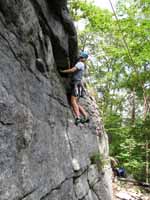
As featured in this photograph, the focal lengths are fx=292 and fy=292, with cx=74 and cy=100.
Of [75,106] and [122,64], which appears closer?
[75,106]

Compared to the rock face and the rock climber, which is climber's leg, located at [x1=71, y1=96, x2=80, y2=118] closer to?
the rock climber

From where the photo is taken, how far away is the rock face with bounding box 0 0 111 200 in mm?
3916

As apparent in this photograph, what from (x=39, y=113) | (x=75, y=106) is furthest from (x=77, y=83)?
(x=39, y=113)

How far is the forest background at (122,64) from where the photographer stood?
1554cm

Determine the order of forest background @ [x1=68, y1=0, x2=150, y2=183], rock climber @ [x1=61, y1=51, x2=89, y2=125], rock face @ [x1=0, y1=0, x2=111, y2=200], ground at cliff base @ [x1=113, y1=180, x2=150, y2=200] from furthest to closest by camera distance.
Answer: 1. forest background @ [x1=68, y1=0, x2=150, y2=183]
2. ground at cliff base @ [x1=113, y1=180, x2=150, y2=200]
3. rock climber @ [x1=61, y1=51, x2=89, y2=125]
4. rock face @ [x1=0, y1=0, x2=111, y2=200]

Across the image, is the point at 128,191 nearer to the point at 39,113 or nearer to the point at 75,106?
the point at 75,106

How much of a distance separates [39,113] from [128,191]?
815 centimetres

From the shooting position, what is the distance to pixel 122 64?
21.2 meters

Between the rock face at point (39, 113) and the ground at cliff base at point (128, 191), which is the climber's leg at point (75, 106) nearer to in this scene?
the rock face at point (39, 113)

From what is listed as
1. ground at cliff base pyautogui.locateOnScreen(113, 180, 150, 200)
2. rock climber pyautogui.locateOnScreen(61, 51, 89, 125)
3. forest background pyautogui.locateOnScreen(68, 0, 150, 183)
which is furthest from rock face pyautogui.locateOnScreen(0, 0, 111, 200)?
forest background pyautogui.locateOnScreen(68, 0, 150, 183)

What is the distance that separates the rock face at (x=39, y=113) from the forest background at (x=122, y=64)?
5.16 metres

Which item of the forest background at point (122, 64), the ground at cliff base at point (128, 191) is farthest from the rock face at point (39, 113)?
the forest background at point (122, 64)

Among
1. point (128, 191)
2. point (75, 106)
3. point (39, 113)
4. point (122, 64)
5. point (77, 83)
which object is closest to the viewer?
point (39, 113)

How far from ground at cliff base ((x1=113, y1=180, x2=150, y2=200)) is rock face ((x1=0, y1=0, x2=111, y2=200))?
319 centimetres
